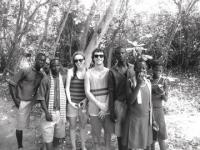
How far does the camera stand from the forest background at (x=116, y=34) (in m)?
8.98

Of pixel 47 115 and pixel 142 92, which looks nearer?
pixel 142 92

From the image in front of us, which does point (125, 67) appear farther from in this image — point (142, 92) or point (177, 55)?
point (177, 55)

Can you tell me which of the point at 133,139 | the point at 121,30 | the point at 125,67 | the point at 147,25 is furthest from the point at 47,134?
the point at 147,25

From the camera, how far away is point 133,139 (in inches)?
140

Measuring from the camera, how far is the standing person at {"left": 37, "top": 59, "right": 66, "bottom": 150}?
12.6 ft

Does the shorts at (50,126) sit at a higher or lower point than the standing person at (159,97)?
lower

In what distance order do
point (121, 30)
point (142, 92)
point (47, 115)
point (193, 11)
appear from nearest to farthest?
1. point (142, 92)
2. point (47, 115)
3. point (121, 30)
4. point (193, 11)

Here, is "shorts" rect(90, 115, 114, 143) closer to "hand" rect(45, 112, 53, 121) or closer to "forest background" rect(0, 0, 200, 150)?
"hand" rect(45, 112, 53, 121)

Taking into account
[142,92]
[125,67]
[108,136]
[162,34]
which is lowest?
[108,136]

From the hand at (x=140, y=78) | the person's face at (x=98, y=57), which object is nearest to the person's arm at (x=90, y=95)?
the person's face at (x=98, y=57)

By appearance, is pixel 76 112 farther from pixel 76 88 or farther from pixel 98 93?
pixel 98 93

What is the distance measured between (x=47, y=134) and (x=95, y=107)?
94cm

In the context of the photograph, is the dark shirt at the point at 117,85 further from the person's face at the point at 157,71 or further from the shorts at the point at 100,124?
the person's face at the point at 157,71

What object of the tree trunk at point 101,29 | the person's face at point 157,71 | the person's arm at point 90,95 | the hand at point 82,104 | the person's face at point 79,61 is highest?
the tree trunk at point 101,29
